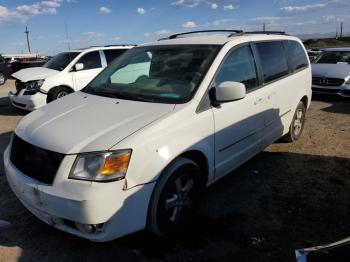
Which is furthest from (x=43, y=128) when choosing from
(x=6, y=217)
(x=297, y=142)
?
(x=297, y=142)

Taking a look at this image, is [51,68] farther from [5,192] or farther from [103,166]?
[103,166]

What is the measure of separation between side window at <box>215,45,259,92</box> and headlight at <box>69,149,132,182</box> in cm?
143

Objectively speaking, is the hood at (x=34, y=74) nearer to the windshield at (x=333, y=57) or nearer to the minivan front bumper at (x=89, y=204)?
the minivan front bumper at (x=89, y=204)

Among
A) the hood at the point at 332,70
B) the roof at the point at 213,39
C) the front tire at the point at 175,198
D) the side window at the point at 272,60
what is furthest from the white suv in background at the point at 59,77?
the front tire at the point at 175,198

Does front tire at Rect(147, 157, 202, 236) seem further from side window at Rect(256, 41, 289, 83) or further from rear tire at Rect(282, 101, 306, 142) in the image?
rear tire at Rect(282, 101, 306, 142)

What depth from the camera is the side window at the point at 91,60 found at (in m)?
9.62

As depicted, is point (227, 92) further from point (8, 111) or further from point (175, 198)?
point (8, 111)

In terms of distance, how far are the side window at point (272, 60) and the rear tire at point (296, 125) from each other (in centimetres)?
94

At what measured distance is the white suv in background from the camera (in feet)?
29.0

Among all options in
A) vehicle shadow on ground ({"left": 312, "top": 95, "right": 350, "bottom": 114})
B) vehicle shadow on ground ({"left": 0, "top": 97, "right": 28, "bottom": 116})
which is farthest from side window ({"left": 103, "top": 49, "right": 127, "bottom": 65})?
vehicle shadow on ground ({"left": 312, "top": 95, "right": 350, "bottom": 114})

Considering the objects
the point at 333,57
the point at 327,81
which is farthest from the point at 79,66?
the point at 333,57

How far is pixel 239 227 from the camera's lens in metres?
3.61

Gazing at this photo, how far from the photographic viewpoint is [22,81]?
9047 mm

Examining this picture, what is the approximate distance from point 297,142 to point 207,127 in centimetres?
323
